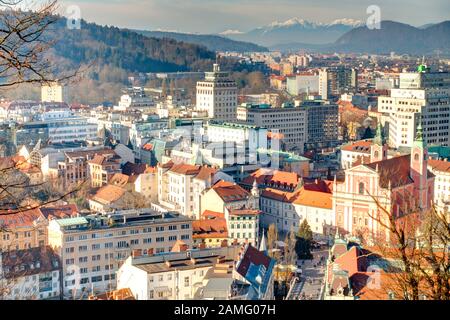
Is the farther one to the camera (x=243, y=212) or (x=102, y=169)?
(x=102, y=169)

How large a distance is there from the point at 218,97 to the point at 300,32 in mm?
2271

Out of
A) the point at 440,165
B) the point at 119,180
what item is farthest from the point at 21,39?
the point at 440,165

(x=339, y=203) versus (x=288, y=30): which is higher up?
(x=288, y=30)

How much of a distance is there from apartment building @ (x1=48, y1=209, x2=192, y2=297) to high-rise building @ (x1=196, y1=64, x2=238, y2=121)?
28.8 feet

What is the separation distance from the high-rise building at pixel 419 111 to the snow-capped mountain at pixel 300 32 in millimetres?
1771

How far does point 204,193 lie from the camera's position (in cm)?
902

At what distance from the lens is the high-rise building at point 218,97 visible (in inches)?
635

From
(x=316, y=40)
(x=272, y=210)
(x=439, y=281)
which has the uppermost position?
(x=316, y=40)

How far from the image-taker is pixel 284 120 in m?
15.5

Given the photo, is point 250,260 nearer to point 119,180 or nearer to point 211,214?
point 211,214

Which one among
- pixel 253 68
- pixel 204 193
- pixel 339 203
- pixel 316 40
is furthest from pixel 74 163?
pixel 253 68

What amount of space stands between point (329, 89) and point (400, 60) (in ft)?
7.62

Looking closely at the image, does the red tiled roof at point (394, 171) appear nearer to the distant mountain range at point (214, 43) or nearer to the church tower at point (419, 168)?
the church tower at point (419, 168)
